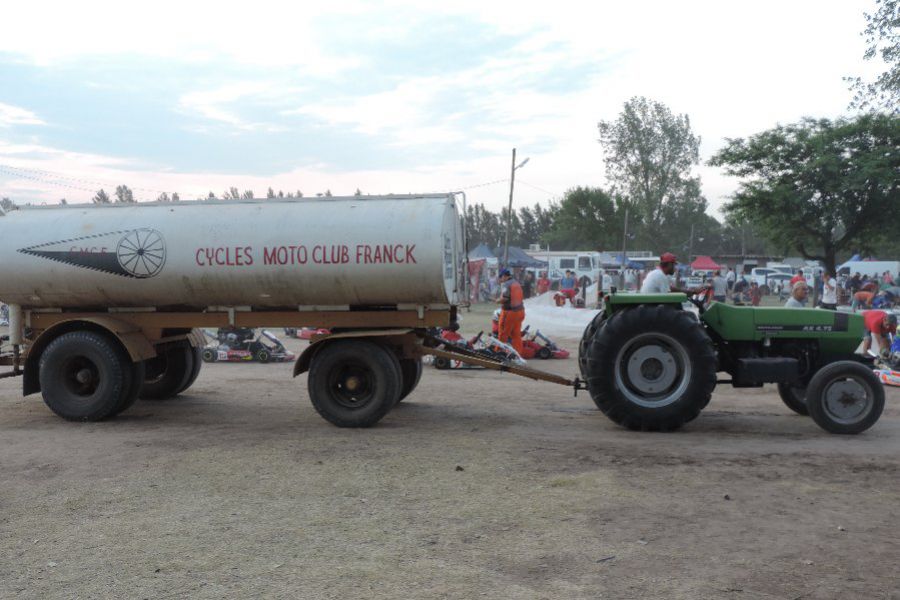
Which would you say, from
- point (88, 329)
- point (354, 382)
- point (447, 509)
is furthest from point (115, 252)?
point (447, 509)

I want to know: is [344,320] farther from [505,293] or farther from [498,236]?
[498,236]

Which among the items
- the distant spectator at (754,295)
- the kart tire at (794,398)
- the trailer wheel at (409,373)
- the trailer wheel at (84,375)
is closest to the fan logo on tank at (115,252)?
the trailer wheel at (84,375)

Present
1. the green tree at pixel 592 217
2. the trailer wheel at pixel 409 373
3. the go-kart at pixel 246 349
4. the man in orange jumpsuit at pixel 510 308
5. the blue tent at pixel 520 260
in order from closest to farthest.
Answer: the trailer wheel at pixel 409 373, the man in orange jumpsuit at pixel 510 308, the go-kart at pixel 246 349, the blue tent at pixel 520 260, the green tree at pixel 592 217

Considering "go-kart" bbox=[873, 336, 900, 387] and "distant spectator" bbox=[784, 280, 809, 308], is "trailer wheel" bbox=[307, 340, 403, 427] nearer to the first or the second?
"distant spectator" bbox=[784, 280, 809, 308]

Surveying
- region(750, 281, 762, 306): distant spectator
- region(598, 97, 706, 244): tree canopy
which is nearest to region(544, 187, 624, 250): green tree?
region(598, 97, 706, 244): tree canopy

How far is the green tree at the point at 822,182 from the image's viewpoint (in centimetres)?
2453

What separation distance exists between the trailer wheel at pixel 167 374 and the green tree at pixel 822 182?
21305mm

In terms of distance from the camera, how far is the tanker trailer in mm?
8406

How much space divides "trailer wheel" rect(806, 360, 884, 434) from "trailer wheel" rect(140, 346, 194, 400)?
7.62 m

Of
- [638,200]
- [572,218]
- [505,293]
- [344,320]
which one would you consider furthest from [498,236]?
[344,320]

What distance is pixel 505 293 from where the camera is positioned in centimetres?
1427

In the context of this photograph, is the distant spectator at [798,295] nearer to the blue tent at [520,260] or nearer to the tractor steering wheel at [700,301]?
the tractor steering wheel at [700,301]

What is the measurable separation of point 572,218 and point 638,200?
21.5 feet

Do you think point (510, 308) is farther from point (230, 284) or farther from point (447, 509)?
point (447, 509)
